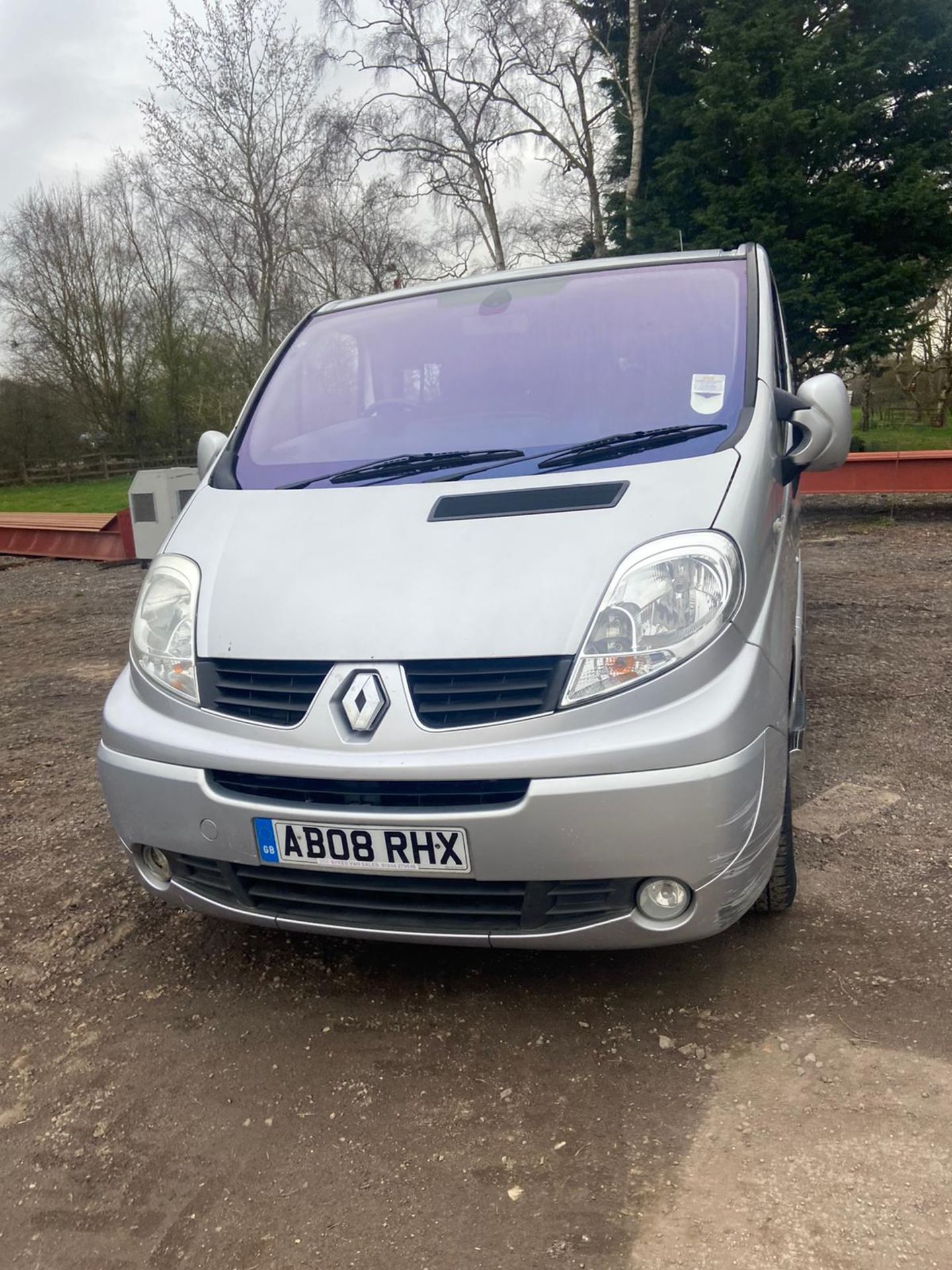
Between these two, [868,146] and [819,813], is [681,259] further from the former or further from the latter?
[868,146]

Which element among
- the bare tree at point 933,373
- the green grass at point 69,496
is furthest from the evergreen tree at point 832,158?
the green grass at point 69,496

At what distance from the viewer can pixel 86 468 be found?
35719 millimetres

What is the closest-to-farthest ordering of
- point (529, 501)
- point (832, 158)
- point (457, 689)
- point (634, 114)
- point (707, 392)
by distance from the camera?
point (457, 689) → point (529, 501) → point (707, 392) → point (832, 158) → point (634, 114)

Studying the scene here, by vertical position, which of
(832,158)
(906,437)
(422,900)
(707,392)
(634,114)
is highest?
(634,114)

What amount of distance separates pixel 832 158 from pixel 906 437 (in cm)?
897

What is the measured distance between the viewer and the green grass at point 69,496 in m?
25.6

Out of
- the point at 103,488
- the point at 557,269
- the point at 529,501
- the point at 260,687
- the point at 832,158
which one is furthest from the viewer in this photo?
the point at 103,488

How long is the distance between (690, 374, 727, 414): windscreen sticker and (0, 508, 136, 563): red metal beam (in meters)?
9.76

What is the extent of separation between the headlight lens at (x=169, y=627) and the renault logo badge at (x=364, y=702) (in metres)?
0.43

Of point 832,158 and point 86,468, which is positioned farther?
point 86,468

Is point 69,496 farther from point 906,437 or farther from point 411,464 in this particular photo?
point 411,464

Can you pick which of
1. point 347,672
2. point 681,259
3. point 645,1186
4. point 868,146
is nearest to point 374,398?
point 681,259

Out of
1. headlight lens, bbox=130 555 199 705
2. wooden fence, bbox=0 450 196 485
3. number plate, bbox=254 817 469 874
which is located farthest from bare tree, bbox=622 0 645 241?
wooden fence, bbox=0 450 196 485

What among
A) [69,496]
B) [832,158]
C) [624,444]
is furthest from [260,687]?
[69,496]
